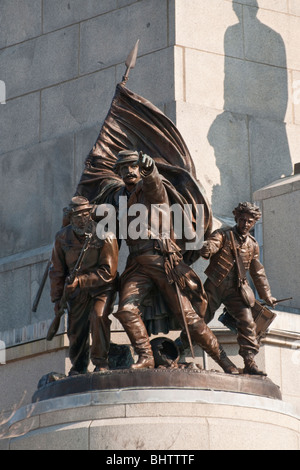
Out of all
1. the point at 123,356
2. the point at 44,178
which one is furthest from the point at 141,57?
the point at 123,356

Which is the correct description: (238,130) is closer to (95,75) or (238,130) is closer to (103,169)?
(95,75)

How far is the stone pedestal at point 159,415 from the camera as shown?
13383 mm

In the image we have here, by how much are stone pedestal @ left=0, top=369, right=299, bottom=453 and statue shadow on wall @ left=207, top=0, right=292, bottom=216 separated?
13.0 ft

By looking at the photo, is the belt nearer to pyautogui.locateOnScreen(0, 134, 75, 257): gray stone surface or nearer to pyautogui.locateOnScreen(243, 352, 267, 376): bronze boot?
pyautogui.locateOnScreen(243, 352, 267, 376): bronze boot

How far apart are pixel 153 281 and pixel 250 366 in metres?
1.21

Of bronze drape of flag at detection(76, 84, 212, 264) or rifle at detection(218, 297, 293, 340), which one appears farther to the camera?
bronze drape of flag at detection(76, 84, 212, 264)

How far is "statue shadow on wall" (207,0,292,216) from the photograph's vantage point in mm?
17688

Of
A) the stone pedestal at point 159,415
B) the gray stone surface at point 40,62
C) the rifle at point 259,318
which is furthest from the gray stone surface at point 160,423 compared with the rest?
the gray stone surface at point 40,62

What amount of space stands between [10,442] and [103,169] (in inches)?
116

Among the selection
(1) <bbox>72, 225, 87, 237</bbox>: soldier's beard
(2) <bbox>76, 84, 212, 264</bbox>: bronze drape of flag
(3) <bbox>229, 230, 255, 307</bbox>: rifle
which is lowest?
(3) <bbox>229, 230, 255, 307</bbox>: rifle

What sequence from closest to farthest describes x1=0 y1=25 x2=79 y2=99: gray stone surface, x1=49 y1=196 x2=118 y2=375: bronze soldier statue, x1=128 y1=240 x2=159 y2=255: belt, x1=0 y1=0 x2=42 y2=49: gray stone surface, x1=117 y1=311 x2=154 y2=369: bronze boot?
1. x1=117 y1=311 x2=154 y2=369: bronze boot
2. x1=49 y1=196 x2=118 y2=375: bronze soldier statue
3. x1=128 y1=240 x2=159 y2=255: belt
4. x1=0 y1=25 x2=79 y2=99: gray stone surface
5. x1=0 y1=0 x2=42 y2=49: gray stone surface

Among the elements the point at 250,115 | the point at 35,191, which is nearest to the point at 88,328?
the point at 35,191

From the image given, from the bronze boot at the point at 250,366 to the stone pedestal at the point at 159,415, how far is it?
0.68 feet

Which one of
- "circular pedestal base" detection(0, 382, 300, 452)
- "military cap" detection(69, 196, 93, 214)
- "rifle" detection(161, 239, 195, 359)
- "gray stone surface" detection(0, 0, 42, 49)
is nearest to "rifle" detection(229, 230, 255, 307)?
"rifle" detection(161, 239, 195, 359)
